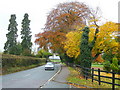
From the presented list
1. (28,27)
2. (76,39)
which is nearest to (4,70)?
(76,39)

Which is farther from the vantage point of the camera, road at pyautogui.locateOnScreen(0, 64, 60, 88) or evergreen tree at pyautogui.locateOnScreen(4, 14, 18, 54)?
evergreen tree at pyautogui.locateOnScreen(4, 14, 18, 54)

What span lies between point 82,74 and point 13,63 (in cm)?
1582

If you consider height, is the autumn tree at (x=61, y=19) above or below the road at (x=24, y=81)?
above

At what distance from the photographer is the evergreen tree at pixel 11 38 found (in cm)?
5566

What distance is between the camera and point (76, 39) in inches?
918

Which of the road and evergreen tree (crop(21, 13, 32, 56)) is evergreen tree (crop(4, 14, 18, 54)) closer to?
evergreen tree (crop(21, 13, 32, 56))

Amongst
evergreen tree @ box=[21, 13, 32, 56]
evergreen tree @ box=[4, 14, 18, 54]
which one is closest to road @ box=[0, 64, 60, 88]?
evergreen tree @ box=[4, 14, 18, 54]

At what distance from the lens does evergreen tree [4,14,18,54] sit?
183 ft

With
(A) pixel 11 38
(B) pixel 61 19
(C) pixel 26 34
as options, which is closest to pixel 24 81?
(B) pixel 61 19

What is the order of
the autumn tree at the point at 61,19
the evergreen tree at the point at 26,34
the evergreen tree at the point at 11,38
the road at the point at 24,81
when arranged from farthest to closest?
the evergreen tree at the point at 26,34 → the evergreen tree at the point at 11,38 → the autumn tree at the point at 61,19 → the road at the point at 24,81

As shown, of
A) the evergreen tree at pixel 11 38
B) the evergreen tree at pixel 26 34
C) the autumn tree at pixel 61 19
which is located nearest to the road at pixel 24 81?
the autumn tree at pixel 61 19

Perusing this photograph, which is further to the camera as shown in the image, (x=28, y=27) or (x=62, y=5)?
(x=28, y=27)

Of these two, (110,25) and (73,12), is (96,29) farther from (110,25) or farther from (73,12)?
(73,12)

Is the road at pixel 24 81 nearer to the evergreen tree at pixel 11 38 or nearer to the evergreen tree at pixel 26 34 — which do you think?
the evergreen tree at pixel 11 38
